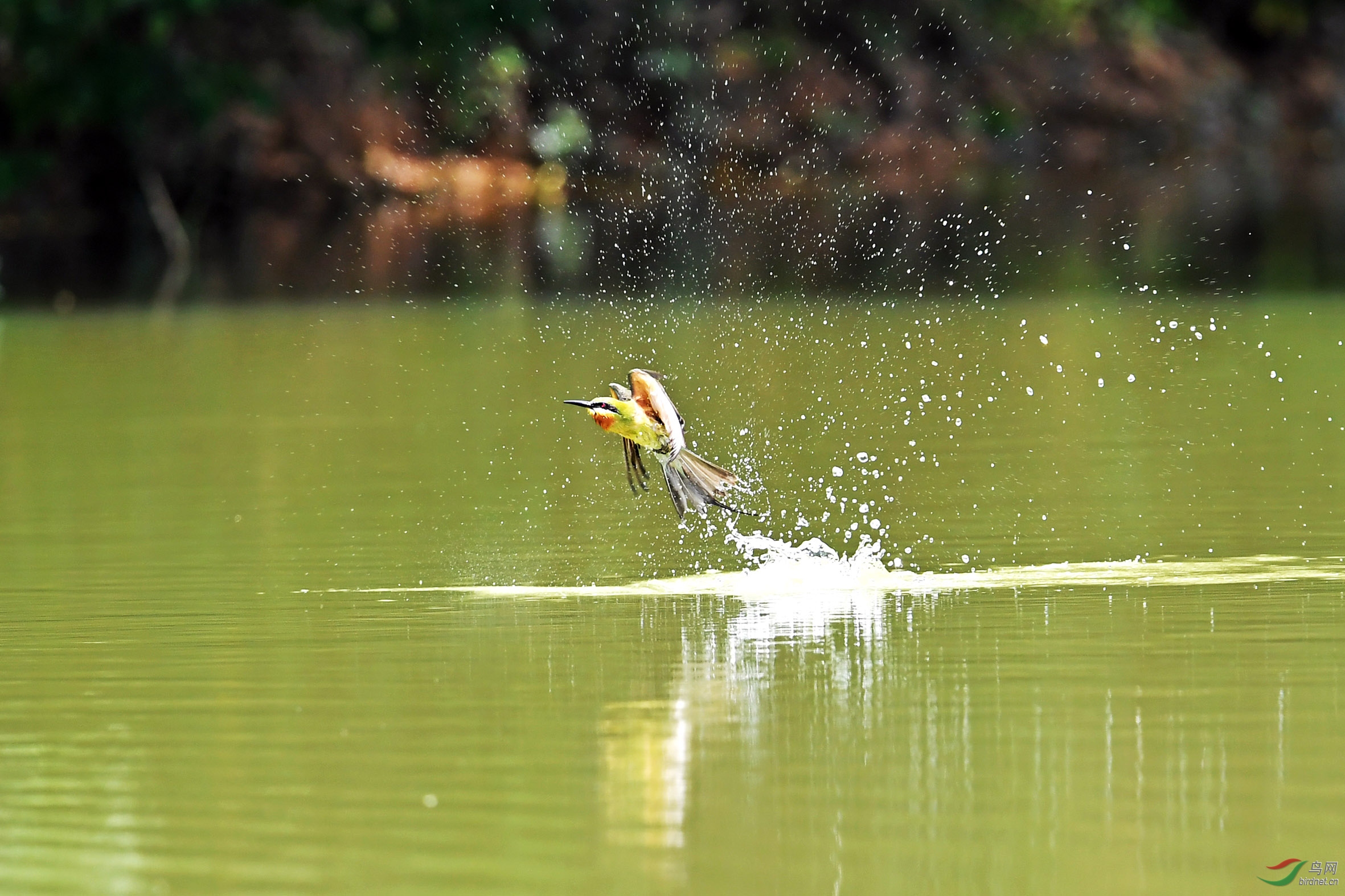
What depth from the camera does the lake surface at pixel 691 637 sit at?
4863mm

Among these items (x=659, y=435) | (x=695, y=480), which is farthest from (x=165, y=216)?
(x=659, y=435)


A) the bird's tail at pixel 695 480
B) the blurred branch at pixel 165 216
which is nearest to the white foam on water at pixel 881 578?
the bird's tail at pixel 695 480

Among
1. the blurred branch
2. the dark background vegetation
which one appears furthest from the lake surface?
the blurred branch

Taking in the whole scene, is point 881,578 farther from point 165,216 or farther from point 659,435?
point 165,216

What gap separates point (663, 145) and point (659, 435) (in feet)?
120

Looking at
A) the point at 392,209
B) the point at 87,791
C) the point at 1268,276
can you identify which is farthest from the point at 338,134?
the point at 87,791

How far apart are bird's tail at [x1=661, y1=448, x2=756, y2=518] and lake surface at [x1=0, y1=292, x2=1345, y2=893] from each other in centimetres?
36

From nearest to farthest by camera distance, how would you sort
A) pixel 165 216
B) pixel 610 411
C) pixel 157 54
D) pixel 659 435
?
pixel 610 411
pixel 659 435
pixel 157 54
pixel 165 216

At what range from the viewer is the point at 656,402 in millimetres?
7359

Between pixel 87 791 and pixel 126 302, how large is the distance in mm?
18696

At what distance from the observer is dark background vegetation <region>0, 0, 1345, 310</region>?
26266mm

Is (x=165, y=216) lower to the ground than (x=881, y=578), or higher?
higher

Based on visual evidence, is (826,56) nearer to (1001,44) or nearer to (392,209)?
(1001,44)

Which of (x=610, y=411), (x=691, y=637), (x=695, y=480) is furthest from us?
(x=695, y=480)
